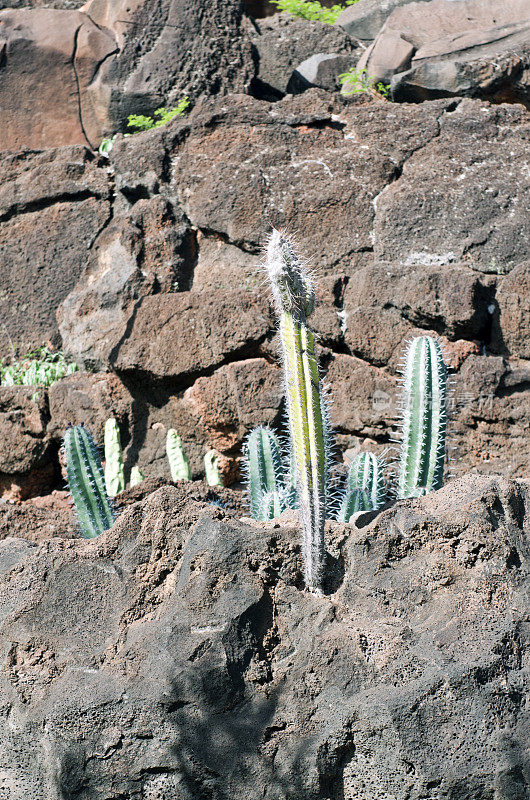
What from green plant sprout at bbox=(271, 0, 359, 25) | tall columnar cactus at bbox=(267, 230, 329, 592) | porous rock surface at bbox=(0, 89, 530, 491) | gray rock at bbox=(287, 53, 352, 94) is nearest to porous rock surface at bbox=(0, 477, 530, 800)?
tall columnar cactus at bbox=(267, 230, 329, 592)

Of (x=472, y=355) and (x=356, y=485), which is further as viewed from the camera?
(x=472, y=355)

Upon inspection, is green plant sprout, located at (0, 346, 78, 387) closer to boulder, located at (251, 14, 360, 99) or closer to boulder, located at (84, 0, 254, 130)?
boulder, located at (84, 0, 254, 130)

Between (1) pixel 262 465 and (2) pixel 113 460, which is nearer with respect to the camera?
(1) pixel 262 465

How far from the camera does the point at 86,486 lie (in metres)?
3.83

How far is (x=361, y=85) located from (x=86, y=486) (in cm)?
369

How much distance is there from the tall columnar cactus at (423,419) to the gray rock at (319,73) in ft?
11.9

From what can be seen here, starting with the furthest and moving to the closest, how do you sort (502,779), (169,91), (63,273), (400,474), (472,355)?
(169,91) < (63,273) < (472,355) < (400,474) < (502,779)

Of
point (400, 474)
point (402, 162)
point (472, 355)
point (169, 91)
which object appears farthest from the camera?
point (169, 91)

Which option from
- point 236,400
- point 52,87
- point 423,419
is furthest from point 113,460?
point 52,87

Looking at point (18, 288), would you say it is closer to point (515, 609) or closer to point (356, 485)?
point (356, 485)

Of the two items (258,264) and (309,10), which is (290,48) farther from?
(258,264)

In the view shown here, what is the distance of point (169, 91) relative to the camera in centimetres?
611

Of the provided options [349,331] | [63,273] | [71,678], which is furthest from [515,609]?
[63,273]

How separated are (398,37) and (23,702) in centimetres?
521
